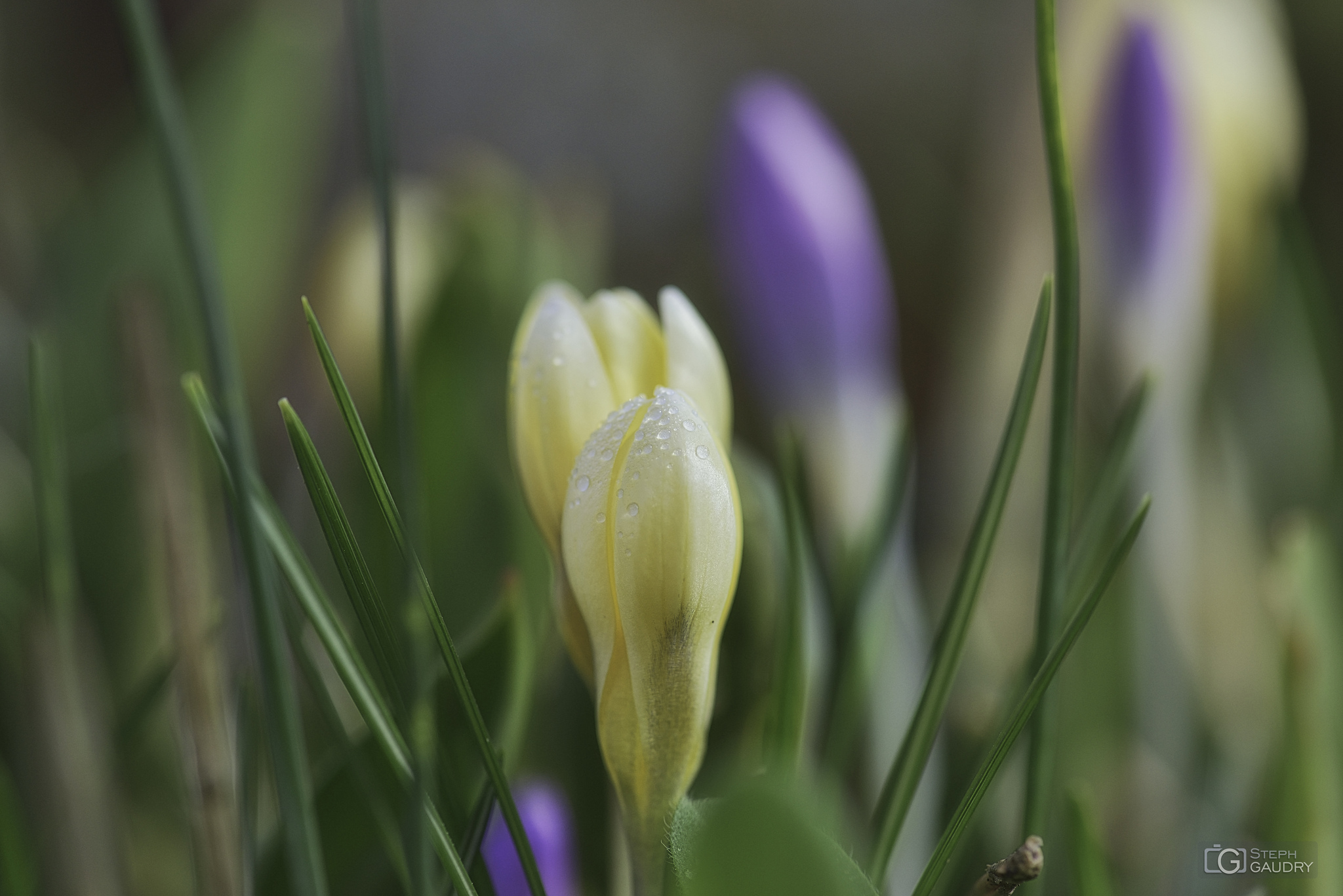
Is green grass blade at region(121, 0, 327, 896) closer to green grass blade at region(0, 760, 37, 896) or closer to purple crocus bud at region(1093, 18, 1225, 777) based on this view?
green grass blade at region(0, 760, 37, 896)

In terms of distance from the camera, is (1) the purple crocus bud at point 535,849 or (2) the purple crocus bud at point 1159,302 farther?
(2) the purple crocus bud at point 1159,302

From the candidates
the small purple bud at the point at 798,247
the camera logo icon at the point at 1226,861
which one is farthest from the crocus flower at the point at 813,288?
the camera logo icon at the point at 1226,861

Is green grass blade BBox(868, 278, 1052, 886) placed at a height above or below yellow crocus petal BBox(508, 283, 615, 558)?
below

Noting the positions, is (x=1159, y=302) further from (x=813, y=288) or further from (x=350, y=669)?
(x=350, y=669)

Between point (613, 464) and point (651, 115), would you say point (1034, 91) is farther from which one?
point (613, 464)

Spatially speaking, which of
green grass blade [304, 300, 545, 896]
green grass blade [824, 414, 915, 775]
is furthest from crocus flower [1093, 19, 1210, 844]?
green grass blade [304, 300, 545, 896]

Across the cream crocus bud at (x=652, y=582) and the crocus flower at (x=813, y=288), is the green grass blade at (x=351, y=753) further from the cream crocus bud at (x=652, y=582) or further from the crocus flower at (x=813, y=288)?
the crocus flower at (x=813, y=288)
